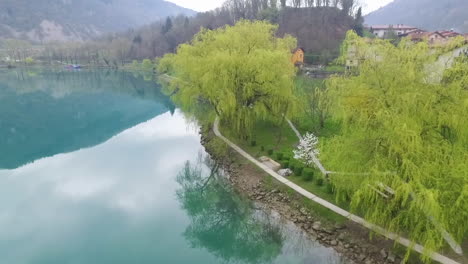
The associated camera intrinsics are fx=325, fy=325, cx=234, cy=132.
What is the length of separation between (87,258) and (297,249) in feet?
24.8

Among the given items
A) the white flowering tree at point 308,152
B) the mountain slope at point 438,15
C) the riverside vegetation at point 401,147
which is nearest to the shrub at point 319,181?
the riverside vegetation at point 401,147

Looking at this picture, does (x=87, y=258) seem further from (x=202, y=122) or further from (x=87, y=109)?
(x=87, y=109)

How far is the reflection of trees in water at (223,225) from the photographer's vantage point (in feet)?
40.2

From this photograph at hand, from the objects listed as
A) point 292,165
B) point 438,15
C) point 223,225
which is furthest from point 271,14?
point 438,15

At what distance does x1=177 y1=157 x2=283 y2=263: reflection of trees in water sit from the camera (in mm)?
12258

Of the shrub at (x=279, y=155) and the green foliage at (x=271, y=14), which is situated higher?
the green foliage at (x=271, y=14)

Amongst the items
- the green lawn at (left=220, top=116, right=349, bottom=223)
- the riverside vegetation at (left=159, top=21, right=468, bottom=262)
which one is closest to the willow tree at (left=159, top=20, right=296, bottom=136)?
the riverside vegetation at (left=159, top=21, right=468, bottom=262)

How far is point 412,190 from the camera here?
8461 mm

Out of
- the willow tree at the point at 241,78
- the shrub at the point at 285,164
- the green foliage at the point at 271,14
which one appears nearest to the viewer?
the shrub at the point at 285,164

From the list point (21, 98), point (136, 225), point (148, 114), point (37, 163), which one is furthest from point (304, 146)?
point (21, 98)

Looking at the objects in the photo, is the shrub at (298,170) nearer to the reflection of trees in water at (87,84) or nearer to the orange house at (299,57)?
the reflection of trees in water at (87,84)

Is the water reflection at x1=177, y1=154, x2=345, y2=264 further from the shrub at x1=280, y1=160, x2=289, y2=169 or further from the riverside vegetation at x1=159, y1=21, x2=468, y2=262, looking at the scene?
the shrub at x1=280, y1=160, x2=289, y2=169

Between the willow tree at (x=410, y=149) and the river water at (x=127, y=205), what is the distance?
302cm

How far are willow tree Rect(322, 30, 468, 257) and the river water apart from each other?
9.90 ft
